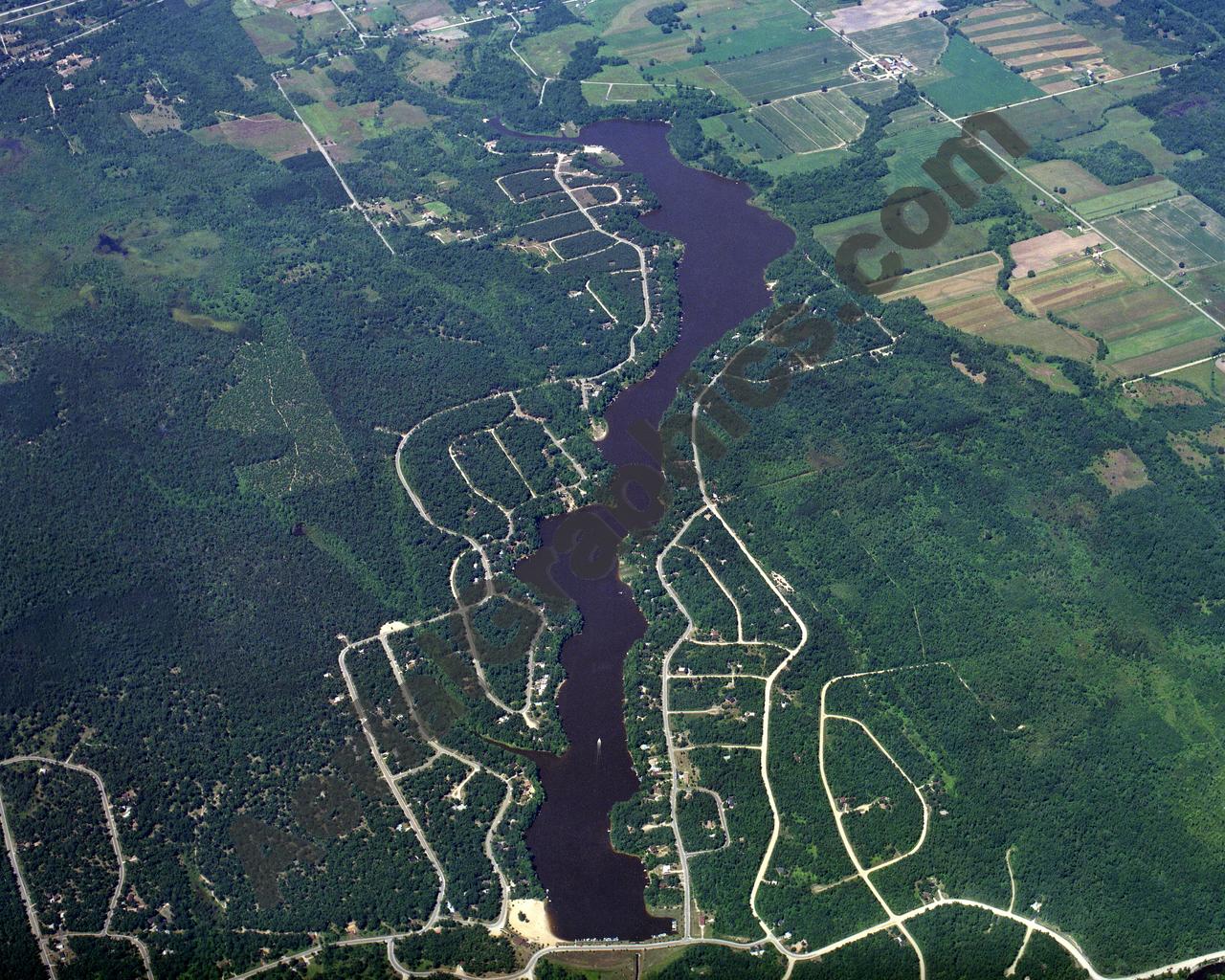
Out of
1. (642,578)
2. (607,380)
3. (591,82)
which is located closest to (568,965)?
(642,578)

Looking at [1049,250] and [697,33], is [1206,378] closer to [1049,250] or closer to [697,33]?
[1049,250]

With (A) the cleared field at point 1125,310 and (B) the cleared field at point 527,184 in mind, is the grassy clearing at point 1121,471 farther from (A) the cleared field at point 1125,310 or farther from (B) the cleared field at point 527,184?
(B) the cleared field at point 527,184

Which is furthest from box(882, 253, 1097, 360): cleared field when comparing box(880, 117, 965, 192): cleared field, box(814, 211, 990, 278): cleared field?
box(880, 117, 965, 192): cleared field

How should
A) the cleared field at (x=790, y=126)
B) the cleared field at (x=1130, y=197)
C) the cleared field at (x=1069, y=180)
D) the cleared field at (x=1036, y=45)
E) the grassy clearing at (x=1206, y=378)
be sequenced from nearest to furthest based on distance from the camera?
1. the grassy clearing at (x=1206, y=378)
2. the cleared field at (x=1130, y=197)
3. the cleared field at (x=1069, y=180)
4. the cleared field at (x=790, y=126)
5. the cleared field at (x=1036, y=45)

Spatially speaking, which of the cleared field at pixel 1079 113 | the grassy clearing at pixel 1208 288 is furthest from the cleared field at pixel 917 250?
the cleared field at pixel 1079 113

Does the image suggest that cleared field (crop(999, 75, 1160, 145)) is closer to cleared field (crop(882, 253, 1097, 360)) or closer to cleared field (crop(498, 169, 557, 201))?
cleared field (crop(882, 253, 1097, 360))

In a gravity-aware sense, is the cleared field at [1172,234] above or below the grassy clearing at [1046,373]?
above
